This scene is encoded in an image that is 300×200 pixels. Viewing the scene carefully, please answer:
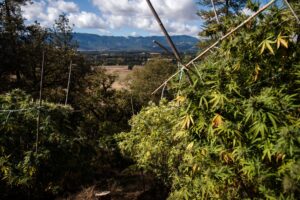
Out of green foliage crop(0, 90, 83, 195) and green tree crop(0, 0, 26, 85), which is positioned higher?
green tree crop(0, 0, 26, 85)

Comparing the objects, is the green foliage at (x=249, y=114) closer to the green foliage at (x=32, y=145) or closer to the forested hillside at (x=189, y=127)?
the forested hillside at (x=189, y=127)

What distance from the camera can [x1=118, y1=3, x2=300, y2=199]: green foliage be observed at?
2506 mm

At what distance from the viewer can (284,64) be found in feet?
9.29

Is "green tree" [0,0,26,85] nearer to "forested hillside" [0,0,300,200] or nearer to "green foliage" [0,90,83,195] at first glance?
"forested hillside" [0,0,300,200]

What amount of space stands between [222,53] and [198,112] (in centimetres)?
72

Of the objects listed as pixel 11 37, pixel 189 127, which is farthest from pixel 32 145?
pixel 11 37

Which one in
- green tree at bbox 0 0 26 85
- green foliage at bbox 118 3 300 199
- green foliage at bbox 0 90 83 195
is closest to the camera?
green foliage at bbox 118 3 300 199

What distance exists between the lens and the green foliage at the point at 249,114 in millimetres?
2506

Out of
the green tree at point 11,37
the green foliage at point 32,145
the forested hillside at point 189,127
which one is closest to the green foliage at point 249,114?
the forested hillside at point 189,127

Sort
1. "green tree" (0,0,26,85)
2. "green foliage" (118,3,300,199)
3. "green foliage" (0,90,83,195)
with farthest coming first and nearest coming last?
"green tree" (0,0,26,85) → "green foliage" (0,90,83,195) → "green foliage" (118,3,300,199)

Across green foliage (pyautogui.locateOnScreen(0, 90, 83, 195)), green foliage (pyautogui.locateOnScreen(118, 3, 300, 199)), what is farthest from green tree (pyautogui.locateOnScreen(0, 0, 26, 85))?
green foliage (pyautogui.locateOnScreen(118, 3, 300, 199))

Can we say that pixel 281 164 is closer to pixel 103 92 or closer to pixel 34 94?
pixel 103 92

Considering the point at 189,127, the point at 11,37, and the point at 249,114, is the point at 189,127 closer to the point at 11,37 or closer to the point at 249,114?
the point at 249,114

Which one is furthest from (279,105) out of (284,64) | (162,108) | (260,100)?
(162,108)
